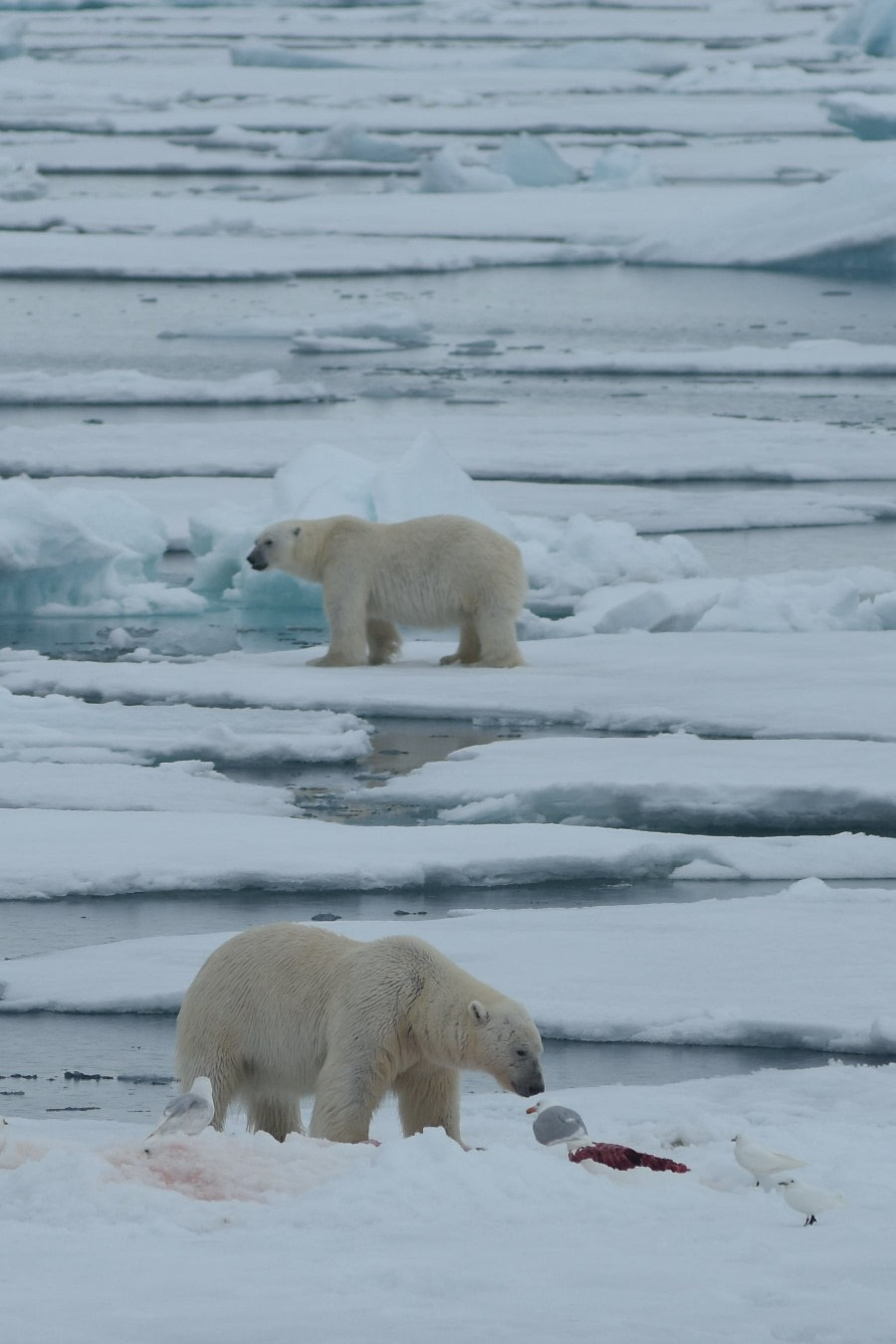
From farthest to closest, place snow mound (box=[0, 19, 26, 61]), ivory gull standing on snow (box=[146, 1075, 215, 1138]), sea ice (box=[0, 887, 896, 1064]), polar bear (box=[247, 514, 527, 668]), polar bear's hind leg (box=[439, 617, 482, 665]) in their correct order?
1. snow mound (box=[0, 19, 26, 61])
2. polar bear's hind leg (box=[439, 617, 482, 665])
3. polar bear (box=[247, 514, 527, 668])
4. sea ice (box=[0, 887, 896, 1064])
5. ivory gull standing on snow (box=[146, 1075, 215, 1138])

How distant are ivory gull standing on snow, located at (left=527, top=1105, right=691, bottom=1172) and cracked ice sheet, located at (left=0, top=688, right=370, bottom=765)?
3.03m

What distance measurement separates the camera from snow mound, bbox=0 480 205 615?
7945 mm

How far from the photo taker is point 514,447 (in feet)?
36.8

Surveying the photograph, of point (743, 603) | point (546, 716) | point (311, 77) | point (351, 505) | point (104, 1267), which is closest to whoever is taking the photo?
point (104, 1267)

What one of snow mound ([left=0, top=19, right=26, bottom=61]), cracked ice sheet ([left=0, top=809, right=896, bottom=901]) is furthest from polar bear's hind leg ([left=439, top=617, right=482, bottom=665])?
snow mound ([left=0, top=19, right=26, bottom=61])

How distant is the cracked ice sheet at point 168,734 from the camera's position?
606 centimetres

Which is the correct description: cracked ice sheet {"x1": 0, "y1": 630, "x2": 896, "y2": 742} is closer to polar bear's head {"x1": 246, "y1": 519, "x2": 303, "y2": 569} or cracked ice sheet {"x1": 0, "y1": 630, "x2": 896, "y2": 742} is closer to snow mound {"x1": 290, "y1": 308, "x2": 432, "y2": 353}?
polar bear's head {"x1": 246, "y1": 519, "x2": 303, "y2": 569}

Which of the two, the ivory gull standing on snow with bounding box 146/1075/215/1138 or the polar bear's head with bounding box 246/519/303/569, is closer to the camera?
the ivory gull standing on snow with bounding box 146/1075/215/1138

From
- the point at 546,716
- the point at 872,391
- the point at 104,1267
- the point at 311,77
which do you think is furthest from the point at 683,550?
the point at 311,77

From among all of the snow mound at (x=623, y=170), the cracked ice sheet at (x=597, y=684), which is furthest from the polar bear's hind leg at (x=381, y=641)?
the snow mound at (x=623, y=170)

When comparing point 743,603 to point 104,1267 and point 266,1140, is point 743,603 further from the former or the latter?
point 104,1267

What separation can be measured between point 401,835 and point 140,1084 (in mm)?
1529

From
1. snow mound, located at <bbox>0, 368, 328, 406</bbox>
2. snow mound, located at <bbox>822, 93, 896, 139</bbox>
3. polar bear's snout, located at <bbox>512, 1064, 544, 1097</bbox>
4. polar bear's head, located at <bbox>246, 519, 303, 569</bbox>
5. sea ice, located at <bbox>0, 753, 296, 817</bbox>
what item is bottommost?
snow mound, located at <bbox>0, 368, 328, 406</bbox>

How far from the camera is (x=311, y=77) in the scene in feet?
108
